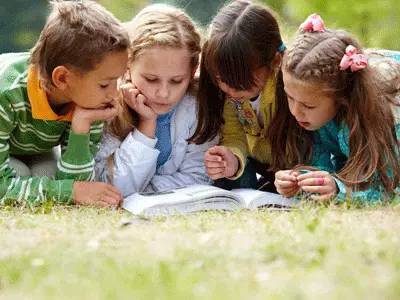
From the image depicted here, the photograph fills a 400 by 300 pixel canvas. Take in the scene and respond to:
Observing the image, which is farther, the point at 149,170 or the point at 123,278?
the point at 149,170

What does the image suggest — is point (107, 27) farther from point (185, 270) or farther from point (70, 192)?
point (185, 270)

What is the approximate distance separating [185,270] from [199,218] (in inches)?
41.2

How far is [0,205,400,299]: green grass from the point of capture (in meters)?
2.37

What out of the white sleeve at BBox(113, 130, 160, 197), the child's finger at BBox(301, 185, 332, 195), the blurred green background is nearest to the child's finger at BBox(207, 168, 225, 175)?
the white sleeve at BBox(113, 130, 160, 197)

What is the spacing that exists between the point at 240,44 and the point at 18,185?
1214 millimetres

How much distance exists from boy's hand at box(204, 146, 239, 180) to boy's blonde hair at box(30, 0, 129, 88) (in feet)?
2.18

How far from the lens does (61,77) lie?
416 centimetres

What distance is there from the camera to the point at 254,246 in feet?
9.36

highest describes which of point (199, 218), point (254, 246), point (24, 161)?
point (254, 246)

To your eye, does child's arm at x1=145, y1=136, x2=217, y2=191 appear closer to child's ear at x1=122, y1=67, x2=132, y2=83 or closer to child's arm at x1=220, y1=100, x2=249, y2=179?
child's arm at x1=220, y1=100, x2=249, y2=179

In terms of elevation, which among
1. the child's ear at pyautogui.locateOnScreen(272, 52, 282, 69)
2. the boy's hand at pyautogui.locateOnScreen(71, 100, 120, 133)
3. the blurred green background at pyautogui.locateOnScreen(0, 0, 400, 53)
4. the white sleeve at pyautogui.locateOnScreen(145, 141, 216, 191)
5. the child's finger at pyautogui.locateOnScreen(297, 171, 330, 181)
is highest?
→ the child's ear at pyautogui.locateOnScreen(272, 52, 282, 69)

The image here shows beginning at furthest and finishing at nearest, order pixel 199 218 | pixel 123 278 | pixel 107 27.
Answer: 1. pixel 107 27
2. pixel 199 218
3. pixel 123 278

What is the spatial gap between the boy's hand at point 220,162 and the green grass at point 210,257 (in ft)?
2.36

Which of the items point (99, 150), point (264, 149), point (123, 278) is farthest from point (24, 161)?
point (123, 278)
